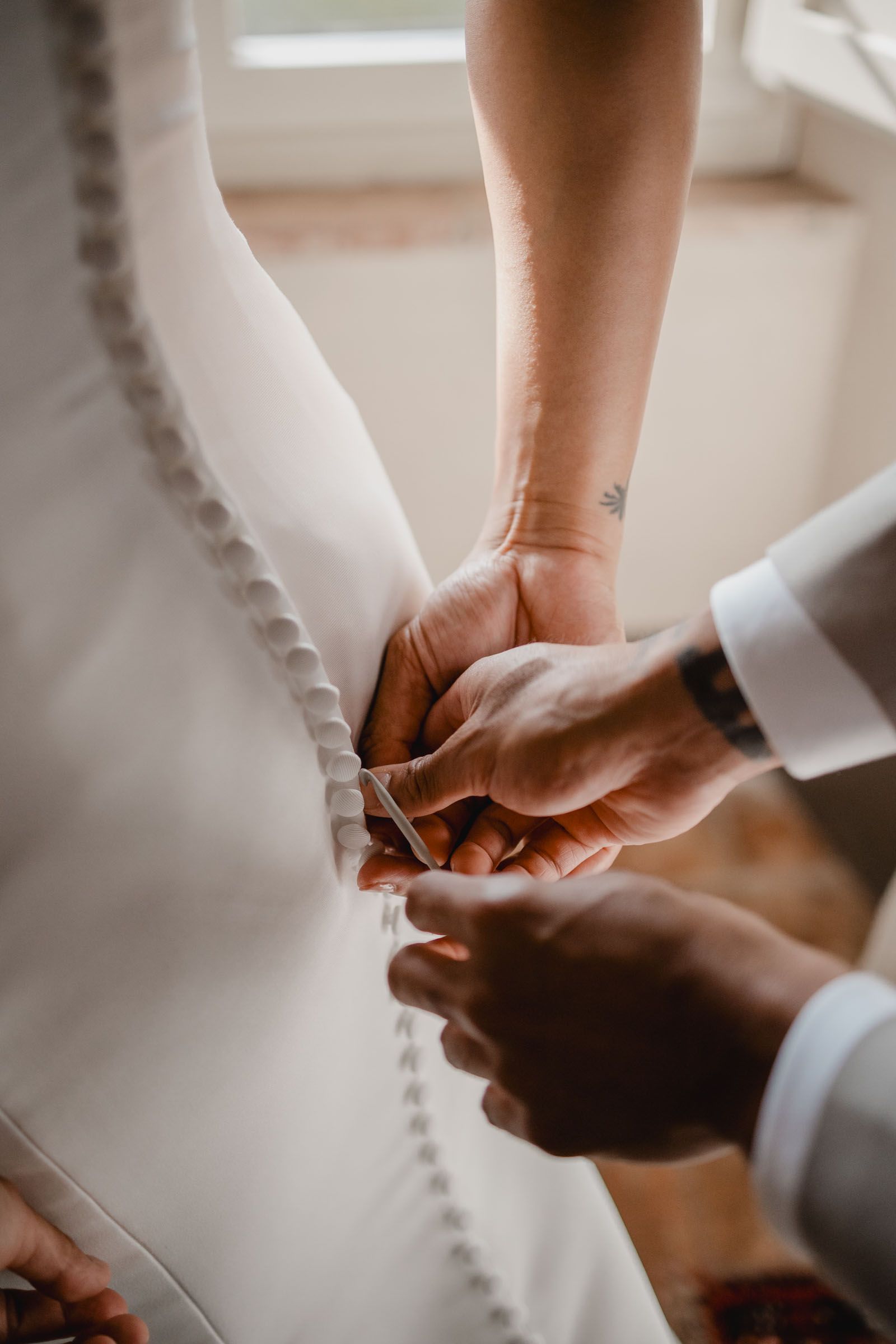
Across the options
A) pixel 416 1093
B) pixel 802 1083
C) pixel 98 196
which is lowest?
pixel 416 1093

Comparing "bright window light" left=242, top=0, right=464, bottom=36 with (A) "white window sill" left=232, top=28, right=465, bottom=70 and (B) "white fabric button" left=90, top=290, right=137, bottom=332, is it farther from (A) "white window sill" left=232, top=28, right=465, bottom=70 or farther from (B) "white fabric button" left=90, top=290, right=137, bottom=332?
(B) "white fabric button" left=90, top=290, right=137, bottom=332

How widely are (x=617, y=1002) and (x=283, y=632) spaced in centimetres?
21

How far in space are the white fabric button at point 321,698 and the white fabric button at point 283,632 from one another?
0.03m

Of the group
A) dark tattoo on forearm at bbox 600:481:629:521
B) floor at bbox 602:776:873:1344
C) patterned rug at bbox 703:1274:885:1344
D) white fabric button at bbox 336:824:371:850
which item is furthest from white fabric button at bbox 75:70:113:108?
patterned rug at bbox 703:1274:885:1344

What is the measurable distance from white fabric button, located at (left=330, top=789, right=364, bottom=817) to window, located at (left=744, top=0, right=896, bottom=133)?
3.55 ft

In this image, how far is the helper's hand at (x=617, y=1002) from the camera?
0.38m

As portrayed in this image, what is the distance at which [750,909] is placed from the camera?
1.52 metres

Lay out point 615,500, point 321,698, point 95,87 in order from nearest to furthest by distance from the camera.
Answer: point 95,87 → point 321,698 → point 615,500

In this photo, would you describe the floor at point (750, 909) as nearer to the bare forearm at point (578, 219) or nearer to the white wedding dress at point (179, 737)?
the white wedding dress at point (179, 737)

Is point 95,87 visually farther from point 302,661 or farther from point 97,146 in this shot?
point 302,661

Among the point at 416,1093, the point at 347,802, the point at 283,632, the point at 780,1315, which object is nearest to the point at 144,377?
the point at 283,632

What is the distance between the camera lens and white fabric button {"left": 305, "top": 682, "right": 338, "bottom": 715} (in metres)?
0.46

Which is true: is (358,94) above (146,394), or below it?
above

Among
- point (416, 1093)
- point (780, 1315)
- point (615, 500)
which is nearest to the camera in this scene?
point (416, 1093)
